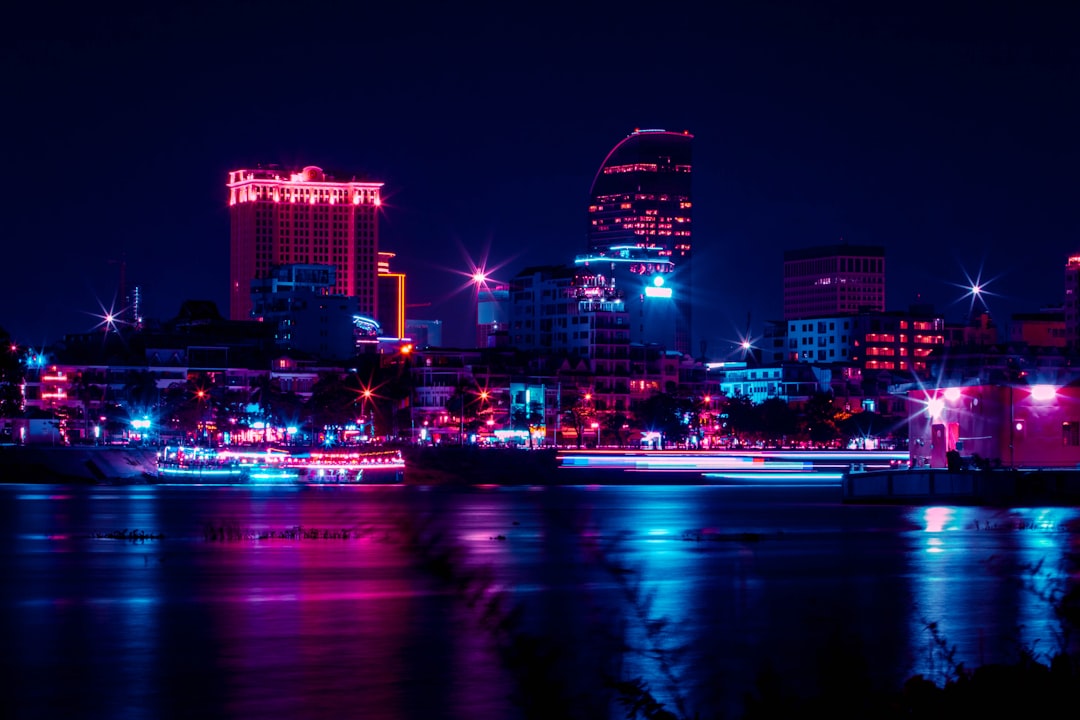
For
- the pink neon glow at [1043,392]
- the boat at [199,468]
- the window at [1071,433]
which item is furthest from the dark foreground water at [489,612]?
the boat at [199,468]

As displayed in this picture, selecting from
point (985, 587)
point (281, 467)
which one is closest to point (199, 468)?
point (281, 467)

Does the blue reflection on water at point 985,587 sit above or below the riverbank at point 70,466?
below

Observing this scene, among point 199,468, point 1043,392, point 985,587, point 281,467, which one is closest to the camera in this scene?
point 985,587

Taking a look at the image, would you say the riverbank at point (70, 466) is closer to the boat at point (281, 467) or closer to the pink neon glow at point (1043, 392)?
the boat at point (281, 467)

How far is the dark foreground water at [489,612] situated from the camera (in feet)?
69.9

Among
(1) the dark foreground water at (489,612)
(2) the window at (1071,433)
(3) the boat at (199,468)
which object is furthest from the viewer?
(3) the boat at (199,468)

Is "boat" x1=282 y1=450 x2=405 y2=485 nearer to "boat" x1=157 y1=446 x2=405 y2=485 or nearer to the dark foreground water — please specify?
"boat" x1=157 y1=446 x2=405 y2=485

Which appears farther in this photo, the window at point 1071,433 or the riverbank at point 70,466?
the riverbank at point 70,466

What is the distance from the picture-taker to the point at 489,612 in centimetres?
1551

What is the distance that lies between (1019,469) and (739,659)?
54748 millimetres

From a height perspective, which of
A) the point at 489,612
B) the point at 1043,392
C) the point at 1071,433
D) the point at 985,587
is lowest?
the point at 985,587

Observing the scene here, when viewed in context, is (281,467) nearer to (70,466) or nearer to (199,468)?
(199,468)

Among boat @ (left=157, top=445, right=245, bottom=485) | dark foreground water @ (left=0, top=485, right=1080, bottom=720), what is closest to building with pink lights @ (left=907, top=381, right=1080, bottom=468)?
dark foreground water @ (left=0, top=485, right=1080, bottom=720)

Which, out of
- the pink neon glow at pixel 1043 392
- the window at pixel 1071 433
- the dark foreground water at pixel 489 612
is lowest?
the dark foreground water at pixel 489 612
